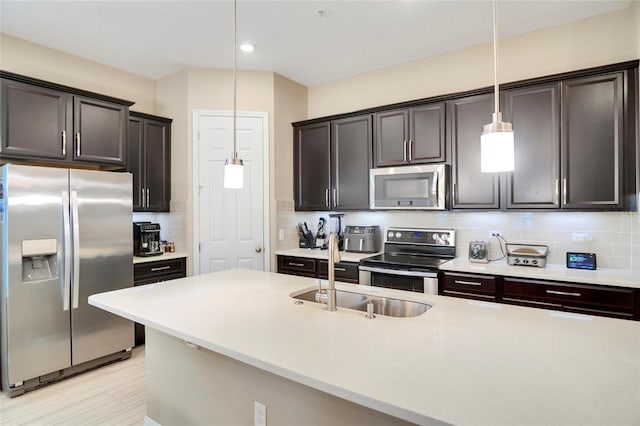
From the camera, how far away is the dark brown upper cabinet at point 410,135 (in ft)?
10.6

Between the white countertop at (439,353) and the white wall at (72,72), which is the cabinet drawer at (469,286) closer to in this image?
the white countertop at (439,353)

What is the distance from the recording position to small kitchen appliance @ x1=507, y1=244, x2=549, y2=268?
9.25 feet

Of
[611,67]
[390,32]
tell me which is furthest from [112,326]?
[611,67]

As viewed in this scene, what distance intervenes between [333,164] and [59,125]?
99.8 inches

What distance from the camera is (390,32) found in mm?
3094

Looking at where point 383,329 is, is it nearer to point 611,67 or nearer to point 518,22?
point 611,67

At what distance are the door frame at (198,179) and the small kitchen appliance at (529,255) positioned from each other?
238cm

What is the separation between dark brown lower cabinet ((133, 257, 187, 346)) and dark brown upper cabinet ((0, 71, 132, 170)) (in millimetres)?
996

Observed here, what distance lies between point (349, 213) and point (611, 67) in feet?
8.53

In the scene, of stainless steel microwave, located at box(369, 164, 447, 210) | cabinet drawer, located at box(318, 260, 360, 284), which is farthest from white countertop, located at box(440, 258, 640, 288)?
cabinet drawer, located at box(318, 260, 360, 284)

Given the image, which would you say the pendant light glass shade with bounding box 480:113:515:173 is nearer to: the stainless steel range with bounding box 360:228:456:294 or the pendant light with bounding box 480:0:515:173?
the pendant light with bounding box 480:0:515:173

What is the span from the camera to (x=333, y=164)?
3906mm

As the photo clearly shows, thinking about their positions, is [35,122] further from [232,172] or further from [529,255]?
[529,255]

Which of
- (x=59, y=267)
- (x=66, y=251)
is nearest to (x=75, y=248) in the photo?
(x=66, y=251)
